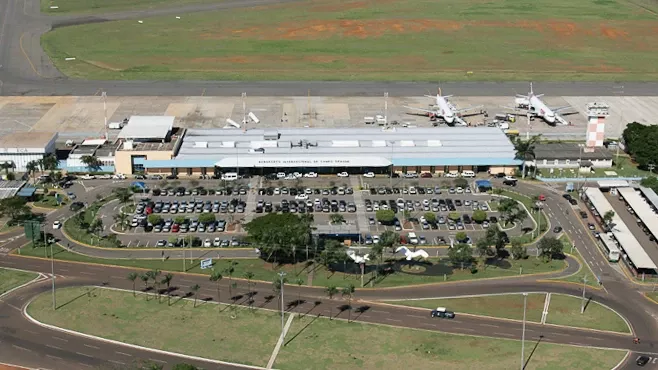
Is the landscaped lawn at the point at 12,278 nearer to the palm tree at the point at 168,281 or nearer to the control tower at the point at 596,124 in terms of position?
the palm tree at the point at 168,281

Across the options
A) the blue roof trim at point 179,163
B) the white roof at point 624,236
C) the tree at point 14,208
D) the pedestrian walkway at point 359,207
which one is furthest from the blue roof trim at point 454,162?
the tree at point 14,208

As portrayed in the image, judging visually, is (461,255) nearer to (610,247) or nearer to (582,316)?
(582,316)

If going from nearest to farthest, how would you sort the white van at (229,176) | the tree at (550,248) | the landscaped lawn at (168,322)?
the landscaped lawn at (168,322) < the tree at (550,248) < the white van at (229,176)

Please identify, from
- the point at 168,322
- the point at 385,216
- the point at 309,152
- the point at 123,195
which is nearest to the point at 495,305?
the point at 385,216

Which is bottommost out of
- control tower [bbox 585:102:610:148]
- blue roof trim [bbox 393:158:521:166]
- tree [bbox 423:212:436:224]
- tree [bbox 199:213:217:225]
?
tree [bbox 199:213:217:225]

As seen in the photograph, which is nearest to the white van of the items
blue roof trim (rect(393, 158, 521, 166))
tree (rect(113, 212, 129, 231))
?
tree (rect(113, 212, 129, 231))

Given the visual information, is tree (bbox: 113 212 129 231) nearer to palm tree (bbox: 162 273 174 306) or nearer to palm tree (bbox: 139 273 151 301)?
palm tree (bbox: 139 273 151 301)

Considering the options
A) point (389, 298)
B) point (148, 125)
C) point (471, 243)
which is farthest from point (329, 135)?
point (389, 298)
